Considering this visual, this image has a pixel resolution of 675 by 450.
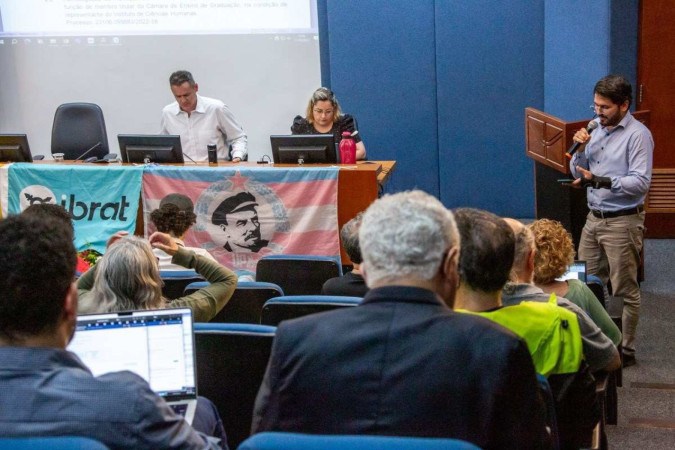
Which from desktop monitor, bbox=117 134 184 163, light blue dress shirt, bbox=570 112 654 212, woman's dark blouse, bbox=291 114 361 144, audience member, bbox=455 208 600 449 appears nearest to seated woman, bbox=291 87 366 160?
woman's dark blouse, bbox=291 114 361 144

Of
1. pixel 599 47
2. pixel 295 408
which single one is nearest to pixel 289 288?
pixel 295 408

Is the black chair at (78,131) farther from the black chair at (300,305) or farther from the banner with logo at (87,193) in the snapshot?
the black chair at (300,305)

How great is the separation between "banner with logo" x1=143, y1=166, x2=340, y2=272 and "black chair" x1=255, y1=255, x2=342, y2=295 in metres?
1.44

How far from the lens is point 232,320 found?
3.74 m

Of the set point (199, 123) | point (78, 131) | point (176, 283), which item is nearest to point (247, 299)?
point (176, 283)

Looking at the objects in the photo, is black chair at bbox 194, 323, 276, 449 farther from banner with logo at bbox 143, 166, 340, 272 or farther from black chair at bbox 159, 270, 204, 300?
banner with logo at bbox 143, 166, 340, 272

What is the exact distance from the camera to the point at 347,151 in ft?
19.4

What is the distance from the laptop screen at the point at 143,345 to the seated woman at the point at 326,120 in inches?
154

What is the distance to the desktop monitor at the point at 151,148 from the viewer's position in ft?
19.9

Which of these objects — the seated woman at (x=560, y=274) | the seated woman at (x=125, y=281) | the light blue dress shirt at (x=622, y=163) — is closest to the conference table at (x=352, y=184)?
the light blue dress shirt at (x=622, y=163)

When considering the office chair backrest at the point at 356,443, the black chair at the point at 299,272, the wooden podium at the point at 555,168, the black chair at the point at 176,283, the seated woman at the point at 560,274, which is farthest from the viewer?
the wooden podium at the point at 555,168

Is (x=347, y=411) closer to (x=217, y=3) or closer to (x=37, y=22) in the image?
(x=217, y=3)

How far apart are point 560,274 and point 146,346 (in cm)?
150

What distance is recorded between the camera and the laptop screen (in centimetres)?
237
